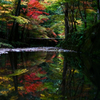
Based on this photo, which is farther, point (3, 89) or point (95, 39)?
point (95, 39)

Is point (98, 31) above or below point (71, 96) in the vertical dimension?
above

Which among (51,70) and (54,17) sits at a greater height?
(54,17)

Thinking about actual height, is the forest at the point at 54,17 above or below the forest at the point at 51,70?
above

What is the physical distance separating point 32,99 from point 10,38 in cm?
1470

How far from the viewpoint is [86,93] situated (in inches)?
62.0

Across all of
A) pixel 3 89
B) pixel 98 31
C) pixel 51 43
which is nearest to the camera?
pixel 3 89

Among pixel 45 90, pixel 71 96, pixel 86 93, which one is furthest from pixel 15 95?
pixel 86 93

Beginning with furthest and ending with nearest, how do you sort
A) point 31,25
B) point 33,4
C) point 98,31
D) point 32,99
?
point 31,25 < point 33,4 < point 98,31 < point 32,99

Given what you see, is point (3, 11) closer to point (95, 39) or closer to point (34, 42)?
point (95, 39)

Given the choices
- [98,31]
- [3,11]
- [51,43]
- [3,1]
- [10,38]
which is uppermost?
[3,1]

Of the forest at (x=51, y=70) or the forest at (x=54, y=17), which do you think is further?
the forest at (x=54, y=17)

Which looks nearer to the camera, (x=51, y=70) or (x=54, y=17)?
(x=51, y=70)

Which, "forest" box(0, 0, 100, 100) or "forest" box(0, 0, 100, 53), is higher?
"forest" box(0, 0, 100, 53)

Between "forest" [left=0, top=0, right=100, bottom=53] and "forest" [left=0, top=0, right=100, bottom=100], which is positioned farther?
"forest" [left=0, top=0, right=100, bottom=53]
